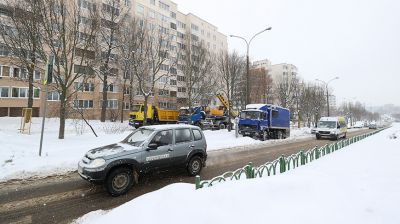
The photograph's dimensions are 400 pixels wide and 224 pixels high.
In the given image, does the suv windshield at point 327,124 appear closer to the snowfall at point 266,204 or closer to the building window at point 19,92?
the snowfall at point 266,204

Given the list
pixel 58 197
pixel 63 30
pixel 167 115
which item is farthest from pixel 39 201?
Result: pixel 167 115

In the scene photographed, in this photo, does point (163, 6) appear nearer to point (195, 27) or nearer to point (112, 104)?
point (195, 27)

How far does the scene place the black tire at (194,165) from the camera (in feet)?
28.0

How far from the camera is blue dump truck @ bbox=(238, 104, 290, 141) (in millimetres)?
21672

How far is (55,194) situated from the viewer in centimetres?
675

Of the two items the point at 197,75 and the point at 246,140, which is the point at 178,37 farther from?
the point at 246,140

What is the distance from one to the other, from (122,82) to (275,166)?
3962cm

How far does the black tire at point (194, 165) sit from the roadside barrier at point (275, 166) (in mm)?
837

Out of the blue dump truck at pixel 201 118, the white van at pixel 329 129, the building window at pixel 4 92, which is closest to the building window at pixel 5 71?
the building window at pixel 4 92

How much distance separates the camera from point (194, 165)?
871 centimetres

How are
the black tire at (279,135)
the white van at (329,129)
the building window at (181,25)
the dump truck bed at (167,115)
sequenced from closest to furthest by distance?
the black tire at (279,135)
the white van at (329,129)
the dump truck bed at (167,115)
the building window at (181,25)

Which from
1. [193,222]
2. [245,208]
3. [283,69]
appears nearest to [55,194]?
[193,222]

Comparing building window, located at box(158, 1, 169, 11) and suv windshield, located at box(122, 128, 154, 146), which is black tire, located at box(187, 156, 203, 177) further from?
building window, located at box(158, 1, 169, 11)

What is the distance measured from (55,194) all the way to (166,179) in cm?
316
